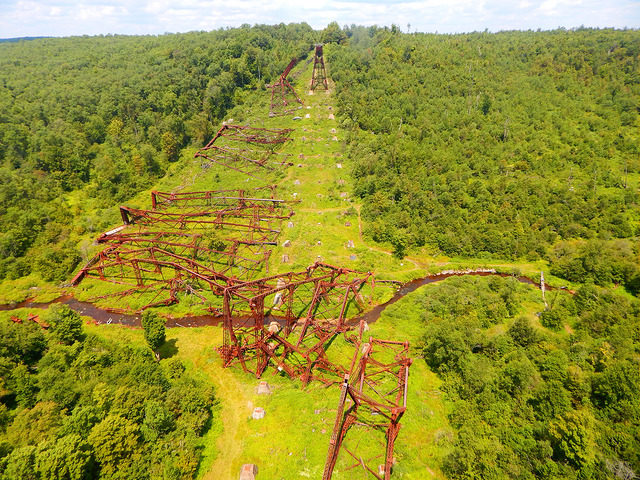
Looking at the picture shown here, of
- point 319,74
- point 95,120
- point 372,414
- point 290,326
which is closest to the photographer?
point 372,414

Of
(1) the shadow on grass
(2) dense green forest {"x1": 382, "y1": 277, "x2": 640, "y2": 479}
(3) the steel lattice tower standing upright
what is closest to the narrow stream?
(2) dense green forest {"x1": 382, "y1": 277, "x2": 640, "y2": 479}

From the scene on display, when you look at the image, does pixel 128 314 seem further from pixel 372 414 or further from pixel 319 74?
pixel 319 74

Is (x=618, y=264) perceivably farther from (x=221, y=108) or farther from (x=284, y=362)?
(x=221, y=108)

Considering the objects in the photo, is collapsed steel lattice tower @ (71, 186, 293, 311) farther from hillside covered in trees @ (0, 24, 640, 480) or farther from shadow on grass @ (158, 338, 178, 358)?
shadow on grass @ (158, 338, 178, 358)

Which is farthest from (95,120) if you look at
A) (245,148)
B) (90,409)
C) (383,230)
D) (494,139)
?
(494,139)

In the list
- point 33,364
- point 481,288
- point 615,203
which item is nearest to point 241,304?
point 33,364

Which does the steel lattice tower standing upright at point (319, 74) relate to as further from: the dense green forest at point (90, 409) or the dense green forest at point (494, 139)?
the dense green forest at point (90, 409)

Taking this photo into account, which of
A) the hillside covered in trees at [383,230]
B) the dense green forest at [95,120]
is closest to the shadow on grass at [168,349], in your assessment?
the hillside covered in trees at [383,230]
